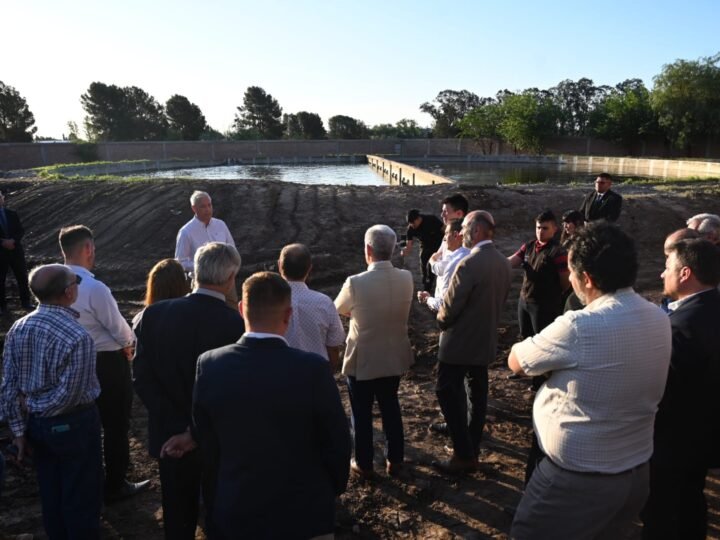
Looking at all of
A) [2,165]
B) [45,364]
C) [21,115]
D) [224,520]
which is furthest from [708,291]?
[21,115]

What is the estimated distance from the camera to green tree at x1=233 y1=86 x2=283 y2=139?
8212 cm

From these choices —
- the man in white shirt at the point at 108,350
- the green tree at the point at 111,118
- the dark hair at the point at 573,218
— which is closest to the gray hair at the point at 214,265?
the man in white shirt at the point at 108,350

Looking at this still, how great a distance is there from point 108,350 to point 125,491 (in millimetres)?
978

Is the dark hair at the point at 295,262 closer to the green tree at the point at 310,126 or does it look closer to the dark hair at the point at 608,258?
the dark hair at the point at 608,258

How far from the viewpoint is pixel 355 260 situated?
1016cm

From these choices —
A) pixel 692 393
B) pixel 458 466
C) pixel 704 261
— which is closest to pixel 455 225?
pixel 458 466

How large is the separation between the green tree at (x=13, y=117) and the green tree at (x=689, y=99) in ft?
204

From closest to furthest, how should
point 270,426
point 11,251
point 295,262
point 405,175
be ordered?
point 270,426 < point 295,262 < point 11,251 < point 405,175

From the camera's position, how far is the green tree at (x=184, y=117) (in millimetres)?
74562

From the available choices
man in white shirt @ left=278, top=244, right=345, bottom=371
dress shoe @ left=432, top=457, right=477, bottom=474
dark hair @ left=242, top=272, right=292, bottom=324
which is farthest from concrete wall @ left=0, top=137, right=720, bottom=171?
dark hair @ left=242, top=272, right=292, bottom=324

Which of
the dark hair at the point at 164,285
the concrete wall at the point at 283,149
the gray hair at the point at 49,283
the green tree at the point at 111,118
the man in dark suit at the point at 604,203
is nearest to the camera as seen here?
the gray hair at the point at 49,283

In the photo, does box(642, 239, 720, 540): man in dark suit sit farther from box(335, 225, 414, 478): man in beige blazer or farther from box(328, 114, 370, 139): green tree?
box(328, 114, 370, 139): green tree

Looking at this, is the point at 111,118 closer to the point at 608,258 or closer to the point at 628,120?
the point at 628,120

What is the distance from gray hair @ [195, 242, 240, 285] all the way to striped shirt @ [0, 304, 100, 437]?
2.48ft
